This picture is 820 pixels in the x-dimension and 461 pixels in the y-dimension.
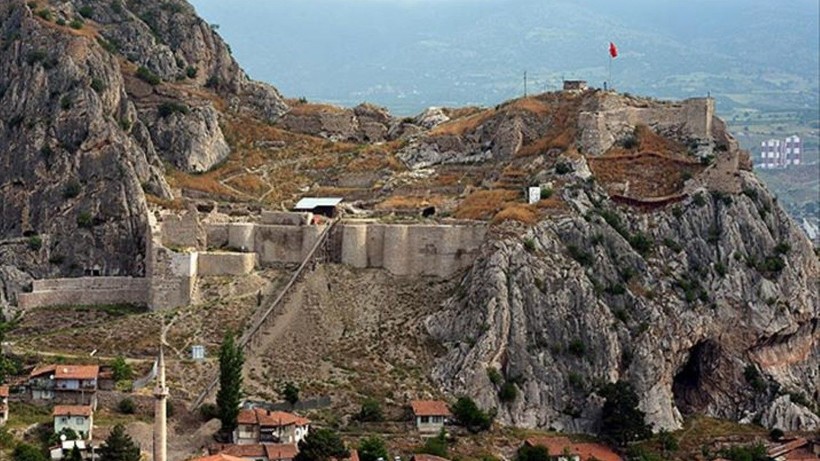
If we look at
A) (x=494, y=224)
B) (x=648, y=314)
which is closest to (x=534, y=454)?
(x=648, y=314)

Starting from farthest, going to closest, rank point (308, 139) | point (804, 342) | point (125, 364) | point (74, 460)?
point (308, 139), point (804, 342), point (125, 364), point (74, 460)

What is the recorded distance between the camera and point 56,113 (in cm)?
11325

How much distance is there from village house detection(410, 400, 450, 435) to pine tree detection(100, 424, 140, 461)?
17.7m

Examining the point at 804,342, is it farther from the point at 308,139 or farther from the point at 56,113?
the point at 56,113

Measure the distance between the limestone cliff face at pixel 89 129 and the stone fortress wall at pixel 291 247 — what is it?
9.49 ft

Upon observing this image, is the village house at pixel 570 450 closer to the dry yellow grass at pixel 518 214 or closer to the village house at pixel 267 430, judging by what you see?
the village house at pixel 267 430

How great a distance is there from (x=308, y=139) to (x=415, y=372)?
38.0 meters

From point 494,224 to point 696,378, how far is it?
1697 centimetres

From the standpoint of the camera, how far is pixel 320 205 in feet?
371

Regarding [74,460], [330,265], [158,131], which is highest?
[158,131]

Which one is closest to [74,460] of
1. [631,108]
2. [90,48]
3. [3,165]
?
[3,165]

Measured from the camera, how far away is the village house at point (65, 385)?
90125 millimetres

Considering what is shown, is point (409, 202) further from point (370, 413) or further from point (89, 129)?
point (370, 413)

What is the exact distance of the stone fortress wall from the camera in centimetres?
10431
